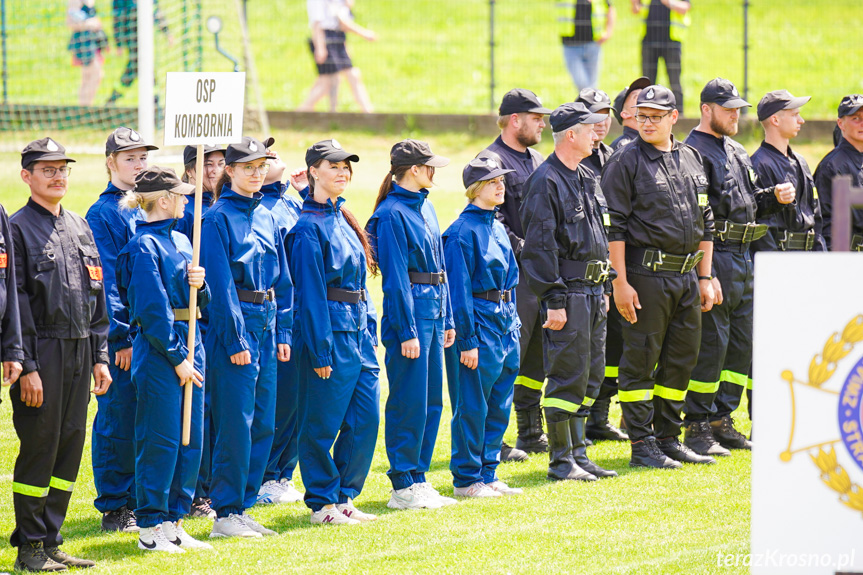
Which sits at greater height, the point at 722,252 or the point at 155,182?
the point at 155,182

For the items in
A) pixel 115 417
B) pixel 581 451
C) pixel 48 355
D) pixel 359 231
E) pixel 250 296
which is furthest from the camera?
pixel 581 451

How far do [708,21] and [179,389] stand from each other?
71.8 ft

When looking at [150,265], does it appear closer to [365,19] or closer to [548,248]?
[548,248]

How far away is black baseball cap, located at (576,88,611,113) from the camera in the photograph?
29.6ft

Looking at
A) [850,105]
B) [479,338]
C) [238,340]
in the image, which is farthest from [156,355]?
[850,105]

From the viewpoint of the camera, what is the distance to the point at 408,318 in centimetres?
730

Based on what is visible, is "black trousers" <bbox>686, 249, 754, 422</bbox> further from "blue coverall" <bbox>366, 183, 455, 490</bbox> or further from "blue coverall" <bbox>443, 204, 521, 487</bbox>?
"blue coverall" <bbox>366, 183, 455, 490</bbox>

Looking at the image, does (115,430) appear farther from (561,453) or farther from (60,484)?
(561,453)

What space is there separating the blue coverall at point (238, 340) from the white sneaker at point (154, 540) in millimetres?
428

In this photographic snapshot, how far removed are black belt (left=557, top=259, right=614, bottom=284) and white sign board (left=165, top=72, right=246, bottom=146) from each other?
2.38 metres

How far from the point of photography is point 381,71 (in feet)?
75.8

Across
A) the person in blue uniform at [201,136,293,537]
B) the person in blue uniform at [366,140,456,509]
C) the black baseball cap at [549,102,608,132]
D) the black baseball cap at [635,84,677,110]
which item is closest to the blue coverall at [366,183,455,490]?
the person in blue uniform at [366,140,456,509]

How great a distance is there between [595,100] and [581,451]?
2.70 meters

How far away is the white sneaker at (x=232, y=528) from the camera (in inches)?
270
